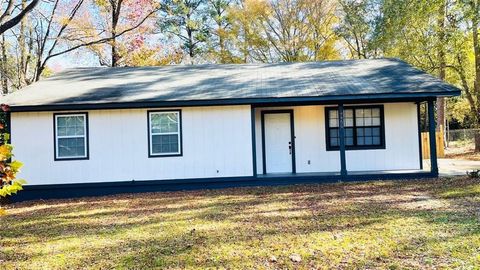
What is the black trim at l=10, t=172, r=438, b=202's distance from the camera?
35.9 feet

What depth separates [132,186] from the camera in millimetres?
11141

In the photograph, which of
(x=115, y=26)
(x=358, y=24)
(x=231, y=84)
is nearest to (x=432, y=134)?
(x=231, y=84)

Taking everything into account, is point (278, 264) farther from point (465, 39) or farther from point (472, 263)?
point (465, 39)

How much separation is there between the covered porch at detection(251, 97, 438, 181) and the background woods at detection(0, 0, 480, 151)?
6204 mm

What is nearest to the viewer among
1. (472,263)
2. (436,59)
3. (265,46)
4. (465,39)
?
(472,263)

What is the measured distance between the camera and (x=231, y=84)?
12.1 metres

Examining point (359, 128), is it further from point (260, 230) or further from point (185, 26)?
point (185, 26)

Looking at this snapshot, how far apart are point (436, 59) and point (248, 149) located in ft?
45.5

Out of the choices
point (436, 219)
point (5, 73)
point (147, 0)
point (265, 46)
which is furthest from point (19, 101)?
point (265, 46)

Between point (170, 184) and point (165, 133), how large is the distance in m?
1.41

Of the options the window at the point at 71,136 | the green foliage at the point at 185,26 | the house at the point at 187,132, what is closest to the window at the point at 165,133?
the house at the point at 187,132

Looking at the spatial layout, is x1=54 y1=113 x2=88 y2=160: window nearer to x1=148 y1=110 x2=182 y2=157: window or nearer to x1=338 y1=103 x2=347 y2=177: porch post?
x1=148 y1=110 x2=182 y2=157: window

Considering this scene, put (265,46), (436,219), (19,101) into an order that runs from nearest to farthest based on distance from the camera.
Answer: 1. (436,219)
2. (19,101)
3. (265,46)

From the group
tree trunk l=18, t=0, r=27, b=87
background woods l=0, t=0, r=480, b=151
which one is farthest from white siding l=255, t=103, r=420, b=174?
tree trunk l=18, t=0, r=27, b=87
